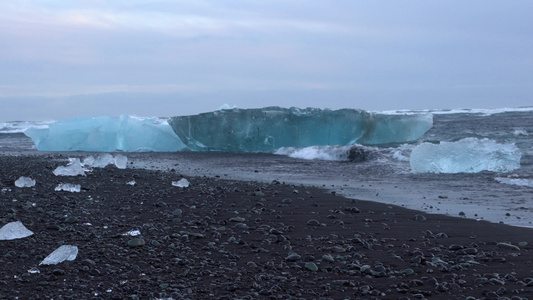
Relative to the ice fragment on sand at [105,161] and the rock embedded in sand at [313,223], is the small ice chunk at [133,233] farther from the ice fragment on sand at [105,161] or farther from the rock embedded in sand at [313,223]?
the ice fragment on sand at [105,161]

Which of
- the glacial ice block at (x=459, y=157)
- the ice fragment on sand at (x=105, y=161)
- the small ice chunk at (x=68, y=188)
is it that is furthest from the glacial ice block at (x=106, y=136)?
the small ice chunk at (x=68, y=188)

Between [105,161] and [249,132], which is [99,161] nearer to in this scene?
[105,161]

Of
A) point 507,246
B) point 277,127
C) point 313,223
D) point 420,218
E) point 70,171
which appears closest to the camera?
point 507,246

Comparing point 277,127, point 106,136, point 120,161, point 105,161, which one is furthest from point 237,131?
point 120,161

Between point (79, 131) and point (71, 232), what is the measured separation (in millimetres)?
13530

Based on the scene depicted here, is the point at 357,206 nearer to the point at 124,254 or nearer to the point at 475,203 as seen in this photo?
the point at 475,203

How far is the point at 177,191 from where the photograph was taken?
687cm

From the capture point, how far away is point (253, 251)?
12.5ft

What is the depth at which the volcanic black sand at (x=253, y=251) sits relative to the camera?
2963mm

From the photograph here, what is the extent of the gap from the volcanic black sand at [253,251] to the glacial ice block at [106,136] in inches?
430

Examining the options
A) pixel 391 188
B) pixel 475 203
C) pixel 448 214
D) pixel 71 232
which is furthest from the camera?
pixel 391 188

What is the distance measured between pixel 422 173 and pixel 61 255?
755 cm

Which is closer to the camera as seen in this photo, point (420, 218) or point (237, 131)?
point (420, 218)

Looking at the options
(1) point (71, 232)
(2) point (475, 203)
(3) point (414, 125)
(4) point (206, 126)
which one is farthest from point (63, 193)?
(3) point (414, 125)
